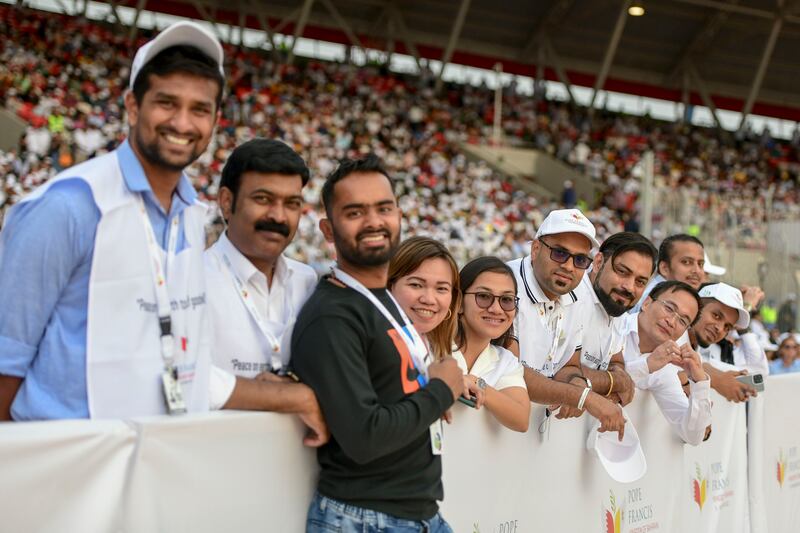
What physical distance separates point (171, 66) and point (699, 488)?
150 inches

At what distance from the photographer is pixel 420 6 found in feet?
107

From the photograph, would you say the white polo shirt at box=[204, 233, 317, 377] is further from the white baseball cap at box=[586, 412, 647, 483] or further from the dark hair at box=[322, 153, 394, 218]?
the white baseball cap at box=[586, 412, 647, 483]

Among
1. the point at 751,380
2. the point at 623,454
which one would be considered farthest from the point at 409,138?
the point at 623,454

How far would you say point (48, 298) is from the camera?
1.99 meters

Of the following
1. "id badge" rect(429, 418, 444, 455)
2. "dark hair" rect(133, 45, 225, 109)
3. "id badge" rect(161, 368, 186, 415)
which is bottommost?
"id badge" rect(429, 418, 444, 455)

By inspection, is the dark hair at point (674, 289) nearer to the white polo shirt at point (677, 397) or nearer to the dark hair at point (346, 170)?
the white polo shirt at point (677, 397)

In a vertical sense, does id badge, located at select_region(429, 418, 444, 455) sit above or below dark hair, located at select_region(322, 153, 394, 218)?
below

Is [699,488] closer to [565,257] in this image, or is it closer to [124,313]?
[565,257]

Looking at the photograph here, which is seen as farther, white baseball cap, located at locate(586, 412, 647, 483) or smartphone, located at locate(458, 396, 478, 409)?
white baseball cap, located at locate(586, 412, 647, 483)

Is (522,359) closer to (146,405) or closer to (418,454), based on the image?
(418,454)

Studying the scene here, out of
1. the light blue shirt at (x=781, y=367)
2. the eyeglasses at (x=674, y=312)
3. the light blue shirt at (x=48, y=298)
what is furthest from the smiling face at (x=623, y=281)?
the light blue shirt at (x=781, y=367)

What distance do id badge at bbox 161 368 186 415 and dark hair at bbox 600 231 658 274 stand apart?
2.85 m

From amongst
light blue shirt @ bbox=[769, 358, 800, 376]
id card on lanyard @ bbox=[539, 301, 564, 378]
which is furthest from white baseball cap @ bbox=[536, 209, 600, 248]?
light blue shirt @ bbox=[769, 358, 800, 376]

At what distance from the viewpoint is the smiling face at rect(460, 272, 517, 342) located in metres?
3.40
